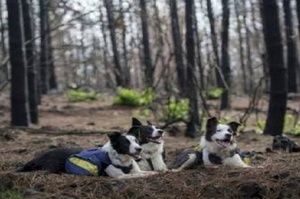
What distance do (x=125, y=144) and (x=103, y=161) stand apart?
0.39 meters

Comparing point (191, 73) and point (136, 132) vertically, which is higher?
point (191, 73)

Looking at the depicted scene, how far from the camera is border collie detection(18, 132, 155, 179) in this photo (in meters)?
7.40

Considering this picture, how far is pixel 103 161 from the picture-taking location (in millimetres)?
7527

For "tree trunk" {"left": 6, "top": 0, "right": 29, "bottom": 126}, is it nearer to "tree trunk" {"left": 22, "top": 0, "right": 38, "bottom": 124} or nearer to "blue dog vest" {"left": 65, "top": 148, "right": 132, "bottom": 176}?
"tree trunk" {"left": 22, "top": 0, "right": 38, "bottom": 124}

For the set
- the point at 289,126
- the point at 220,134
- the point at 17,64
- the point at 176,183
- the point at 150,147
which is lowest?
the point at 289,126

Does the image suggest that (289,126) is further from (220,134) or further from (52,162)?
(52,162)

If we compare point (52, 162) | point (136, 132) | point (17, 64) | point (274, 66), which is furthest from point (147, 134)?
point (17, 64)

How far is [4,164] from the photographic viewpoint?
8.60m

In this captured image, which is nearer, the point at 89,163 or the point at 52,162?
the point at 89,163

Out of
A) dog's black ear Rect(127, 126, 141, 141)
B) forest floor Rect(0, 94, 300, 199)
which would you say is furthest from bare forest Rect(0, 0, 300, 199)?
dog's black ear Rect(127, 126, 141, 141)

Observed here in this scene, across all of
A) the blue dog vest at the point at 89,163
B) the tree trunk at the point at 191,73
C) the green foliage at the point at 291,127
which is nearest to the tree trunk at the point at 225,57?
the green foliage at the point at 291,127

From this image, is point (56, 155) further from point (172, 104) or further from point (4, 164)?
point (172, 104)

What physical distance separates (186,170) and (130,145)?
0.87m

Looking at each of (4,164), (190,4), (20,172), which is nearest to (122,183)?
(20,172)
